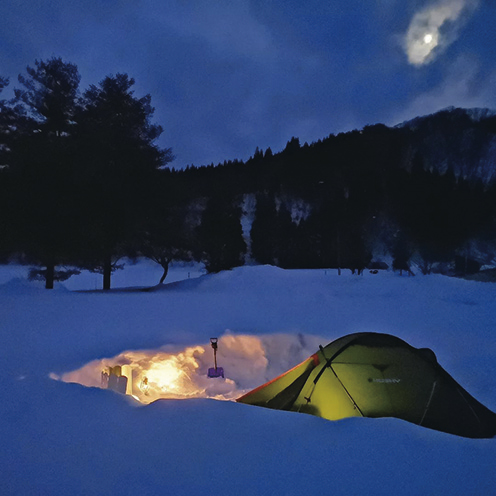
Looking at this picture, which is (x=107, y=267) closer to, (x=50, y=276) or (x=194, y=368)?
(x=50, y=276)

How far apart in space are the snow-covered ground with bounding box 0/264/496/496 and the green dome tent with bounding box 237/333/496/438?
2.11 feet

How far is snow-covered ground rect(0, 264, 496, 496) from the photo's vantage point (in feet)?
8.09

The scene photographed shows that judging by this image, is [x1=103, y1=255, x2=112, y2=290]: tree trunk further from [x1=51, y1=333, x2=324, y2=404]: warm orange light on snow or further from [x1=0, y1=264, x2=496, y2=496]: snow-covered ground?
[x1=51, y1=333, x2=324, y2=404]: warm orange light on snow

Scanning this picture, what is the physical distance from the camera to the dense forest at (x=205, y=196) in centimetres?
1445

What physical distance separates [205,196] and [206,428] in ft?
216

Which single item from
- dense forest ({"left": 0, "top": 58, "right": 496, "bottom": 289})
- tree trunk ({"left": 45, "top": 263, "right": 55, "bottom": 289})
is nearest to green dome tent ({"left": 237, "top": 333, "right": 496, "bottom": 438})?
dense forest ({"left": 0, "top": 58, "right": 496, "bottom": 289})

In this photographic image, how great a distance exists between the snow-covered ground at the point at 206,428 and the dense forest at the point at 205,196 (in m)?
8.49

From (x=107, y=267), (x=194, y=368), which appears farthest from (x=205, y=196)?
(x=194, y=368)

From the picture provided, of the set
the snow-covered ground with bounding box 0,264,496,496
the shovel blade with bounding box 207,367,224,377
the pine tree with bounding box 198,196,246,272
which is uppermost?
the pine tree with bounding box 198,196,246,272

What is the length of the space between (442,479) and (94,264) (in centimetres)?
1773

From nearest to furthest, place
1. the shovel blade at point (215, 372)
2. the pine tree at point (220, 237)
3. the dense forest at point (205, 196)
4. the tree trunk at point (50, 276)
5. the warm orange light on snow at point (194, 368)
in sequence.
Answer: the warm orange light on snow at point (194, 368) → the shovel blade at point (215, 372) → the dense forest at point (205, 196) → the tree trunk at point (50, 276) → the pine tree at point (220, 237)

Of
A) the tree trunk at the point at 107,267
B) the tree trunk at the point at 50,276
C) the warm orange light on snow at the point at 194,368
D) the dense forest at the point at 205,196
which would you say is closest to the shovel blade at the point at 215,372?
the warm orange light on snow at the point at 194,368

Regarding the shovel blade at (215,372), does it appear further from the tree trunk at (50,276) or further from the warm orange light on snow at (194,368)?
the tree trunk at (50,276)

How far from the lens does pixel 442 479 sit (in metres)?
2.48
